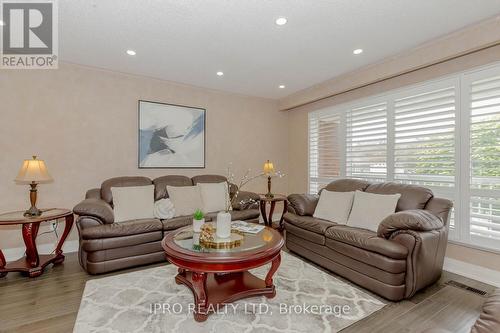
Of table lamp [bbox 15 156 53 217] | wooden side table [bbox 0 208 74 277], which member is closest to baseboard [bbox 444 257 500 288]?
wooden side table [bbox 0 208 74 277]

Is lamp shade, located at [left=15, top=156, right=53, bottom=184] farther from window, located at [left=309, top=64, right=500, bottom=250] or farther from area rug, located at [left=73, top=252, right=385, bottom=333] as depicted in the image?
window, located at [left=309, top=64, right=500, bottom=250]

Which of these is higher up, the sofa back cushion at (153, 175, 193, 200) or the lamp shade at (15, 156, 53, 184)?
Answer: the lamp shade at (15, 156, 53, 184)

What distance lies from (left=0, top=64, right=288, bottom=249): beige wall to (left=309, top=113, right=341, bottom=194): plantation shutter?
1903mm

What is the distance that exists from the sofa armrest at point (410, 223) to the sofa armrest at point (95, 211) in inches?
119

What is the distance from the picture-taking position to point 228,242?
2.20m

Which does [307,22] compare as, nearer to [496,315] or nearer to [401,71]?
[401,71]

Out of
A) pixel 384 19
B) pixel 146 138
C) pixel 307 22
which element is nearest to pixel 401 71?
pixel 384 19

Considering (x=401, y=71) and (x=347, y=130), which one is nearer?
(x=401, y=71)

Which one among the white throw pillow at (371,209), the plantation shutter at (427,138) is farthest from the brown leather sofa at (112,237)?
the plantation shutter at (427,138)

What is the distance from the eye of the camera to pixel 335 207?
3287 millimetres

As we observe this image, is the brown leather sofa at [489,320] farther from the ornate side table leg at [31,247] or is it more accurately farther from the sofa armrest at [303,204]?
the ornate side table leg at [31,247]

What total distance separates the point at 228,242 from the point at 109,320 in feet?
3.58

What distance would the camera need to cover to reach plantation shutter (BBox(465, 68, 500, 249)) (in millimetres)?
2607

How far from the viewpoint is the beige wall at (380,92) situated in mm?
2701
